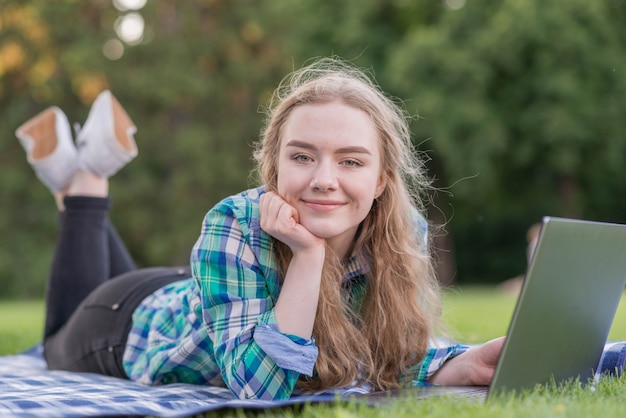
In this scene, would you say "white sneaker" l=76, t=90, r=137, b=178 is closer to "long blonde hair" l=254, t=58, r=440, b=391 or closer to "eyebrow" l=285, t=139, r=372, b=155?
"long blonde hair" l=254, t=58, r=440, b=391

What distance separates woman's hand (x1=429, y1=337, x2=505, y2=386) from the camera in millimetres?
3072

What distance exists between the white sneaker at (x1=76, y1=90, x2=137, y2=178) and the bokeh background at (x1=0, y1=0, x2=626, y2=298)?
1319 cm

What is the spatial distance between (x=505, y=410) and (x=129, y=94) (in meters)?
20.9

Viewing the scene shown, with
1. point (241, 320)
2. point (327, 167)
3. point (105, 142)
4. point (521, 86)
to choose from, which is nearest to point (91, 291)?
point (105, 142)

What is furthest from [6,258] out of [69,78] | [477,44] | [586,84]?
[586,84]

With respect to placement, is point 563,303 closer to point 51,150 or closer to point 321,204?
point 321,204

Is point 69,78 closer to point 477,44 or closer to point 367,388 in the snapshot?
point 477,44

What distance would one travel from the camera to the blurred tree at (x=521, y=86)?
17.5m

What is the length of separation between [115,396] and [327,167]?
1.13 m

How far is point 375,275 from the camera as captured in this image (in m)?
3.19

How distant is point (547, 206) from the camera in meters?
25.9

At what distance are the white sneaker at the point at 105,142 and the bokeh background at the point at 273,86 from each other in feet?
43.3

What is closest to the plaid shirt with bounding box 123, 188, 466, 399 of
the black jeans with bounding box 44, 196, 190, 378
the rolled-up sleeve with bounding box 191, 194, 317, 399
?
the rolled-up sleeve with bounding box 191, 194, 317, 399

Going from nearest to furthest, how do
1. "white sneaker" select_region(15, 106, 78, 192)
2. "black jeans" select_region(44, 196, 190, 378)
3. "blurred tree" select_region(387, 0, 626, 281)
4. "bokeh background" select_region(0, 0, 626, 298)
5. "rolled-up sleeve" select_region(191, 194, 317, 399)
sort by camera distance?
"rolled-up sleeve" select_region(191, 194, 317, 399)
"black jeans" select_region(44, 196, 190, 378)
"white sneaker" select_region(15, 106, 78, 192)
"blurred tree" select_region(387, 0, 626, 281)
"bokeh background" select_region(0, 0, 626, 298)
